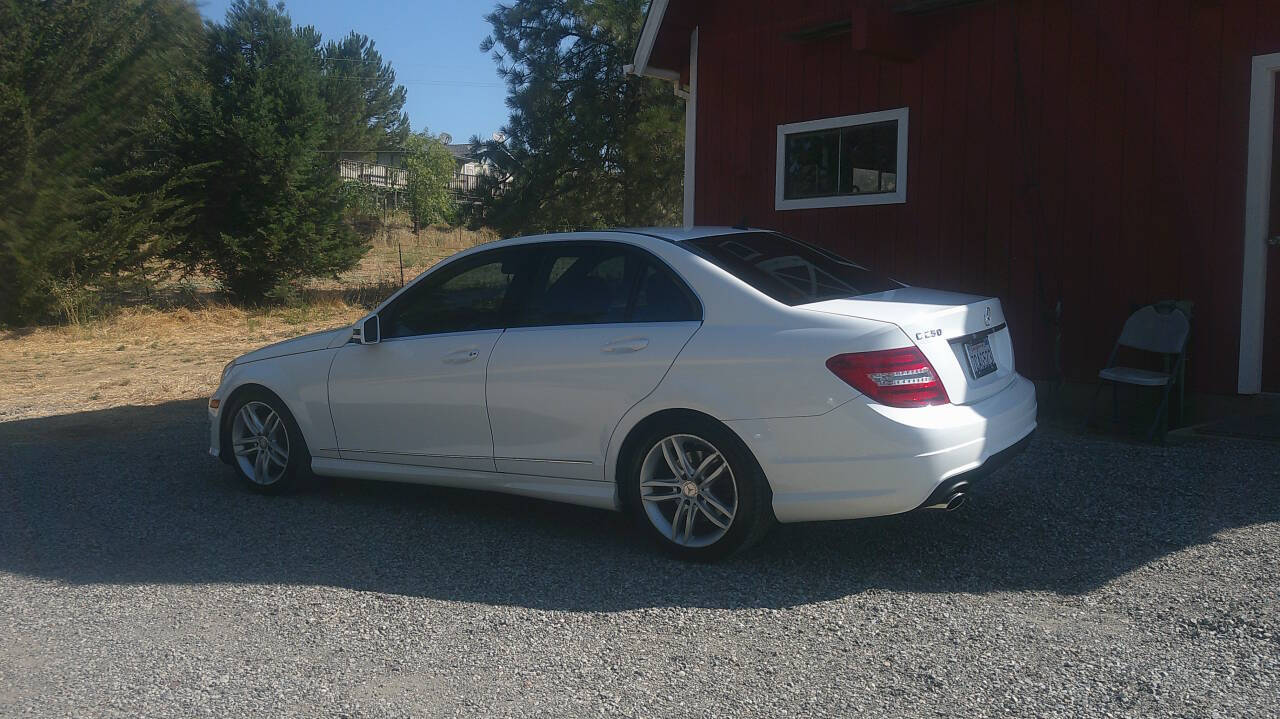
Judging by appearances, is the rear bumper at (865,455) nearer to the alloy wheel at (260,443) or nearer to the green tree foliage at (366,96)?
the alloy wheel at (260,443)

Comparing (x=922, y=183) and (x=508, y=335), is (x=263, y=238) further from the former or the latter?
(x=508, y=335)

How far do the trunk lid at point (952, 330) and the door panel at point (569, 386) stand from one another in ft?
2.46

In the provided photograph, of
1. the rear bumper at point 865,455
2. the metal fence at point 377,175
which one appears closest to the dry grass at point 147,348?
the rear bumper at point 865,455

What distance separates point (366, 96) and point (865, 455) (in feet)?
168

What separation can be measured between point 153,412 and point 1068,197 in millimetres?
8105

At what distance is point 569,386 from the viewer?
197 inches

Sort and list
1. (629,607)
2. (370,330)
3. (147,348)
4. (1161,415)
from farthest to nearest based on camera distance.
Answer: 1. (147,348)
2. (1161,415)
3. (370,330)
4. (629,607)

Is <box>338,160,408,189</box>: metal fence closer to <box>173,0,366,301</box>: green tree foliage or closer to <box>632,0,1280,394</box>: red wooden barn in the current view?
<box>173,0,366,301</box>: green tree foliage

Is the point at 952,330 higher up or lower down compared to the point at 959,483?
higher up

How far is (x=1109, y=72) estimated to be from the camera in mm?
8242

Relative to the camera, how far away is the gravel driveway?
3.39m

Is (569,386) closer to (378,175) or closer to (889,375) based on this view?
(889,375)

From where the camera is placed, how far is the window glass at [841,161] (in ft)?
32.0

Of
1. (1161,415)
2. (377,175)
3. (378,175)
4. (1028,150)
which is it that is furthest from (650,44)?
(378,175)
